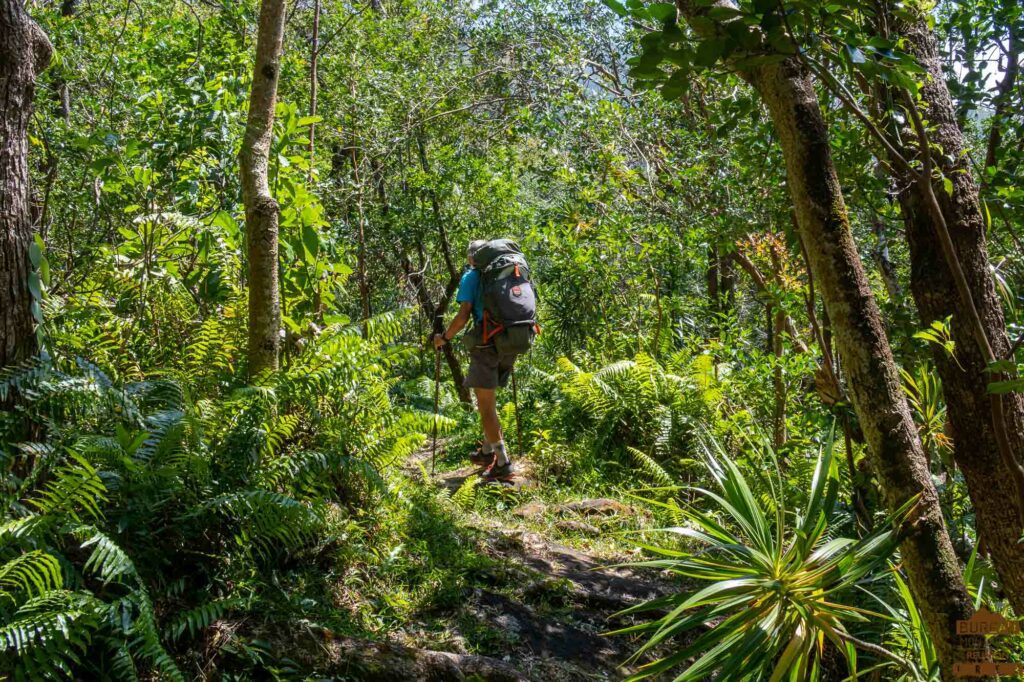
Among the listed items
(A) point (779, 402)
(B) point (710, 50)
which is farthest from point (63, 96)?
(B) point (710, 50)

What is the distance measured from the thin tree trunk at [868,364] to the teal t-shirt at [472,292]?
4375mm

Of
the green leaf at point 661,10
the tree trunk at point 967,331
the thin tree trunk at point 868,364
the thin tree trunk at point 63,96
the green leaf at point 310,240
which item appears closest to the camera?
Answer: the green leaf at point 661,10

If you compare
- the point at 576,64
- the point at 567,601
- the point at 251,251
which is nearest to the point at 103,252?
the point at 251,251

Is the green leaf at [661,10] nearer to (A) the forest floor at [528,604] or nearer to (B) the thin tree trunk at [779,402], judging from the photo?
(A) the forest floor at [528,604]

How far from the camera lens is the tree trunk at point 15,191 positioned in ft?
12.2

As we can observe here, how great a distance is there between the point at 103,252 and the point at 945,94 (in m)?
5.50

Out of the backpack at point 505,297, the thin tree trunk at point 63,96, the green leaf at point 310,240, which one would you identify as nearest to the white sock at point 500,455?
the backpack at point 505,297

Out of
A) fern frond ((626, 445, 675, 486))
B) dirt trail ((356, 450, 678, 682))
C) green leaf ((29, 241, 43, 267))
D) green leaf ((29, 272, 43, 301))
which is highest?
green leaf ((29, 241, 43, 267))

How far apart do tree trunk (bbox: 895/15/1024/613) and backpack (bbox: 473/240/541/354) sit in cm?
362

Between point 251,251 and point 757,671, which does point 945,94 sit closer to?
point 757,671

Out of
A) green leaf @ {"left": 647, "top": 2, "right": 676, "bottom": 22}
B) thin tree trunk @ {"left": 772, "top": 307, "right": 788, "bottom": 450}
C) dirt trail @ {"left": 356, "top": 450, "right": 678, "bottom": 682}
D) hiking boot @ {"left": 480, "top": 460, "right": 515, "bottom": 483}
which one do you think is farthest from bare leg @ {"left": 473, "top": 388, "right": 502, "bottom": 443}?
green leaf @ {"left": 647, "top": 2, "right": 676, "bottom": 22}

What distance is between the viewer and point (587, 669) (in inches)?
165

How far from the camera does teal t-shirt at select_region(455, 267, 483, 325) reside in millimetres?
6754

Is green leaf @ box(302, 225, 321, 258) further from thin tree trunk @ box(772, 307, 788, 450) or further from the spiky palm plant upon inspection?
thin tree trunk @ box(772, 307, 788, 450)
